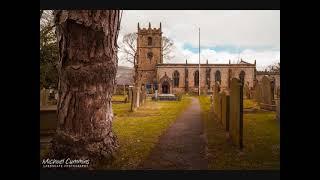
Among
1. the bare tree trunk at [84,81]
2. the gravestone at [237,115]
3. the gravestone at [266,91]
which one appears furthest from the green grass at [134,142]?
the gravestone at [266,91]

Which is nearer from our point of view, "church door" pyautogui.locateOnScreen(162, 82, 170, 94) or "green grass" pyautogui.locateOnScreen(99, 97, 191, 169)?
"green grass" pyautogui.locateOnScreen(99, 97, 191, 169)

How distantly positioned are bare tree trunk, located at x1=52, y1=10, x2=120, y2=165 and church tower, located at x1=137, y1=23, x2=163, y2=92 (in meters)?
14.5

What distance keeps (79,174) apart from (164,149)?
1.70 meters

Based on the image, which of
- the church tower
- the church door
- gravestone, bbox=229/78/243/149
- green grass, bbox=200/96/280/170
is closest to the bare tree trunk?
green grass, bbox=200/96/280/170

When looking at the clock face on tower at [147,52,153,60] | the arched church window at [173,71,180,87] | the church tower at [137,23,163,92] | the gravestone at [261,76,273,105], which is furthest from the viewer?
the arched church window at [173,71,180,87]

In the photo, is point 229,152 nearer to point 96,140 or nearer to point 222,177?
point 222,177

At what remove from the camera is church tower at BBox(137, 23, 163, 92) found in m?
24.3

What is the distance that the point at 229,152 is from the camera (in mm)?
6039

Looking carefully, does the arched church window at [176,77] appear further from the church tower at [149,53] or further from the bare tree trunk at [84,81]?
the bare tree trunk at [84,81]

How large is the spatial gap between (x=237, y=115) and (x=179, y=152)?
1313mm

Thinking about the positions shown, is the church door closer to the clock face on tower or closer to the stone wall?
the stone wall

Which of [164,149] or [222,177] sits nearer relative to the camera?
[222,177]

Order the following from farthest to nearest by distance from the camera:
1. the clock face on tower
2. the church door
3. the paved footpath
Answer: the church door → the clock face on tower → the paved footpath
